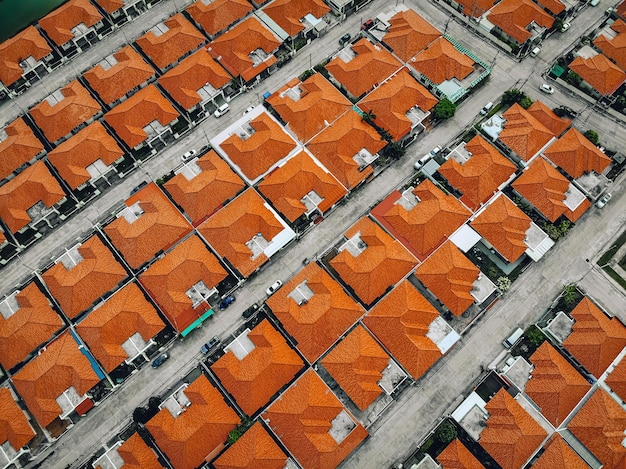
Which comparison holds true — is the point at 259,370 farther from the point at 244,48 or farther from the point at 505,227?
the point at 244,48

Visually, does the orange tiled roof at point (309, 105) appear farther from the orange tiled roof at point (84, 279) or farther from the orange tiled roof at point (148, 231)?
the orange tiled roof at point (84, 279)

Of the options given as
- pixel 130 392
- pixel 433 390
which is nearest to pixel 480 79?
pixel 433 390

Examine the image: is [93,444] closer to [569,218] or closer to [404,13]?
[569,218]

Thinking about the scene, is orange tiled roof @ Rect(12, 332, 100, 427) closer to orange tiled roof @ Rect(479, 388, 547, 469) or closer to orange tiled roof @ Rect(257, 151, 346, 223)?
orange tiled roof @ Rect(257, 151, 346, 223)

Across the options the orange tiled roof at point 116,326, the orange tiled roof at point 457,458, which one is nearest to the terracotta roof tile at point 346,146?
the orange tiled roof at point 116,326

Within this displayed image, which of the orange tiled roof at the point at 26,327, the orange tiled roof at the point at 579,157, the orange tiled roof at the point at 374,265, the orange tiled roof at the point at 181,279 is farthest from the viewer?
the orange tiled roof at the point at 579,157

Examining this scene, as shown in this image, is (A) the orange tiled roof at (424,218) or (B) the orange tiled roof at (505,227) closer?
(B) the orange tiled roof at (505,227)
